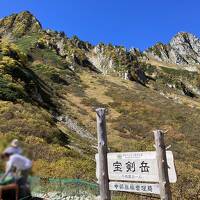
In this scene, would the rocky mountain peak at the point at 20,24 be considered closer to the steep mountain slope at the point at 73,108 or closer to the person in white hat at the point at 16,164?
the steep mountain slope at the point at 73,108

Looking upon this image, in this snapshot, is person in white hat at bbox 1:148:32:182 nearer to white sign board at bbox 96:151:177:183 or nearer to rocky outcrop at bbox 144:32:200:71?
white sign board at bbox 96:151:177:183

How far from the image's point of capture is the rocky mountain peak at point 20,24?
94438mm

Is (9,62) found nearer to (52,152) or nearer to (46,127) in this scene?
(46,127)

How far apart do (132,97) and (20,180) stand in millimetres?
56842

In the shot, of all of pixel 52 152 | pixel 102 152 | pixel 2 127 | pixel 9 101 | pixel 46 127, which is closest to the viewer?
pixel 102 152

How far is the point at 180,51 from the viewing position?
183 m

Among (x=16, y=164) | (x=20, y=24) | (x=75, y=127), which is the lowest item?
(x=16, y=164)

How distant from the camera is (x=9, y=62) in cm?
4753

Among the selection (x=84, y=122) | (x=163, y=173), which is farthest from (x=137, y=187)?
(x=84, y=122)

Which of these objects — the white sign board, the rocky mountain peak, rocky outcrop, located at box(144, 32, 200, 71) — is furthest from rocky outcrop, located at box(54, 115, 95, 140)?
rocky outcrop, located at box(144, 32, 200, 71)

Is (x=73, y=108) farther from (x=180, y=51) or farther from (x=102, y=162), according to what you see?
(x=180, y=51)

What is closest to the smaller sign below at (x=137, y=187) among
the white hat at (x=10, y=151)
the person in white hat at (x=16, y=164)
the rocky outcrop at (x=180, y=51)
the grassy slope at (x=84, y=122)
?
the grassy slope at (x=84, y=122)

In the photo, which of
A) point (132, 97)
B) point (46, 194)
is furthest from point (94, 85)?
point (46, 194)

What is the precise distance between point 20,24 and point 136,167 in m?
92.4
